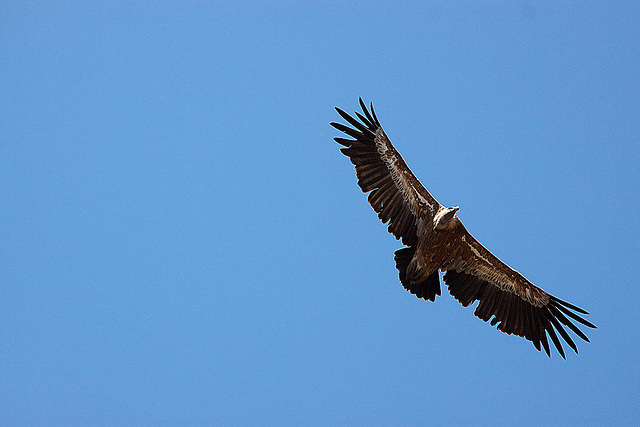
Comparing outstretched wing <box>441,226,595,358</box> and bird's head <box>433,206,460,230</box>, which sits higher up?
bird's head <box>433,206,460,230</box>

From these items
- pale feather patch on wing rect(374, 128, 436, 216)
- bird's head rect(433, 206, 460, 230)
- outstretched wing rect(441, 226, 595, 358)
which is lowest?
outstretched wing rect(441, 226, 595, 358)

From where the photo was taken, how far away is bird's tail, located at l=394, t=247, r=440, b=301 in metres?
11.7

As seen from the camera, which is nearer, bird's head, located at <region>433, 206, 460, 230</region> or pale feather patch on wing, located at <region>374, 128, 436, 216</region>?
bird's head, located at <region>433, 206, 460, 230</region>

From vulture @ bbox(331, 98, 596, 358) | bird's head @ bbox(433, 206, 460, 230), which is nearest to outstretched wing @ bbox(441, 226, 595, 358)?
vulture @ bbox(331, 98, 596, 358)

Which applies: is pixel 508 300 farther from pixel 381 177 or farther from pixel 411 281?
pixel 381 177

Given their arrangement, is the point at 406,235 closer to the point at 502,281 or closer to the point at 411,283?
the point at 411,283

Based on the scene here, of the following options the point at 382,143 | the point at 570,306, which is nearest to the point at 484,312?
the point at 570,306

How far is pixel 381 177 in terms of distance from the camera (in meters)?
11.9

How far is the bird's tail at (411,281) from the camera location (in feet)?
38.3

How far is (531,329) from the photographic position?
1235 cm

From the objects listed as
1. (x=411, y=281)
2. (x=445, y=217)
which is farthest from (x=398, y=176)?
(x=411, y=281)

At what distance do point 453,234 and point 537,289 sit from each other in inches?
81.8

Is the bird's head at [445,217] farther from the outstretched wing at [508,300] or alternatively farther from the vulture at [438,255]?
the outstretched wing at [508,300]

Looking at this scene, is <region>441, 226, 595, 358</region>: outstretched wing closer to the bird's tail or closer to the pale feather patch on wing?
the bird's tail
